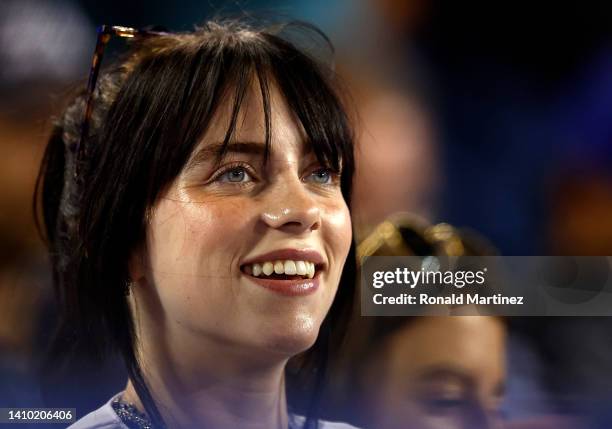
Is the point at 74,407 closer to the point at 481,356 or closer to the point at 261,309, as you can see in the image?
the point at 261,309

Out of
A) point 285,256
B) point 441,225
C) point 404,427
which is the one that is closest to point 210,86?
point 285,256

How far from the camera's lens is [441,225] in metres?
1.36

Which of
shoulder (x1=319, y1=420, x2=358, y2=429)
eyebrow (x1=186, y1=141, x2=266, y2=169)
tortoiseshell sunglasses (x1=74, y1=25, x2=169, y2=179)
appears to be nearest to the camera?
eyebrow (x1=186, y1=141, x2=266, y2=169)

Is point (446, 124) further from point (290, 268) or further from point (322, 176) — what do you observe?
point (290, 268)

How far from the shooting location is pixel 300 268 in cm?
120

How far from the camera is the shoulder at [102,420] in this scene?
1.24 m

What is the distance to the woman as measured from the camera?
3.85ft

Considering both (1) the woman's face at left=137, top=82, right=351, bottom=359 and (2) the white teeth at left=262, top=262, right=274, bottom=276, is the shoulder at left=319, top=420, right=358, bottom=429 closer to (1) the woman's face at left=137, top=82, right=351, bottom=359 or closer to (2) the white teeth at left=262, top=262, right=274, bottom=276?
(1) the woman's face at left=137, top=82, right=351, bottom=359

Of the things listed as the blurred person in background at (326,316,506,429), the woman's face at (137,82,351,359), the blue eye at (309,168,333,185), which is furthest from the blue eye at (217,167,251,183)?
the blurred person in background at (326,316,506,429)

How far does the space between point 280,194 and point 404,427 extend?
1.66 ft

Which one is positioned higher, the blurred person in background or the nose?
the nose

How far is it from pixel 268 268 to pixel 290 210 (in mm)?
100

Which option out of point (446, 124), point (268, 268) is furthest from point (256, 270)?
point (446, 124)

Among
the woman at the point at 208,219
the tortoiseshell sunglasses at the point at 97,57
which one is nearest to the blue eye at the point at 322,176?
the woman at the point at 208,219
